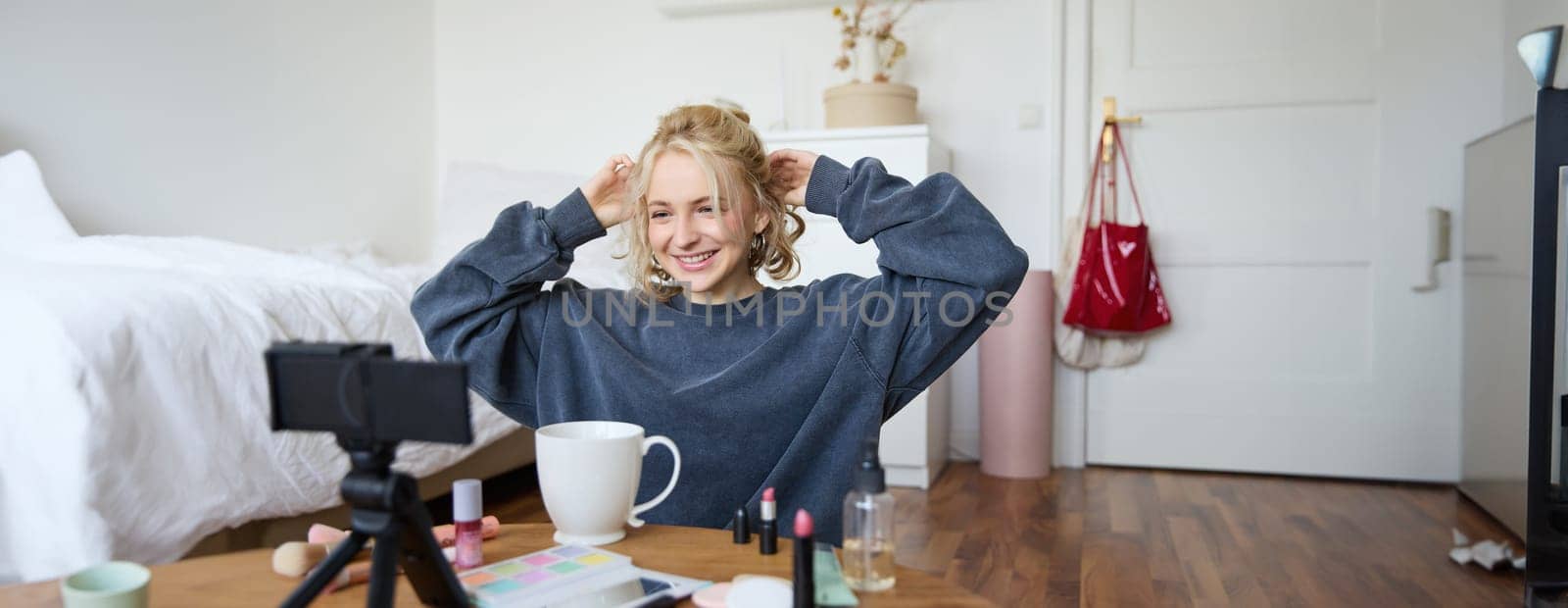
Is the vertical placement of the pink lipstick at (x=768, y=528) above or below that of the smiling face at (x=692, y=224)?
below

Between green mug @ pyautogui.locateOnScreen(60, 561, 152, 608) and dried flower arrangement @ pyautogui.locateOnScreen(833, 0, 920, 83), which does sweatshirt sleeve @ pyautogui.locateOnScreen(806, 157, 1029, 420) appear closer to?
green mug @ pyautogui.locateOnScreen(60, 561, 152, 608)

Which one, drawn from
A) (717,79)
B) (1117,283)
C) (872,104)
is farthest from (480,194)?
(1117,283)

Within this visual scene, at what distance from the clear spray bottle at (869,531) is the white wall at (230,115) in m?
2.43

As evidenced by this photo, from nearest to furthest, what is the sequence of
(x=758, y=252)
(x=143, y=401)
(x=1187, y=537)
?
(x=758, y=252) → (x=143, y=401) → (x=1187, y=537)

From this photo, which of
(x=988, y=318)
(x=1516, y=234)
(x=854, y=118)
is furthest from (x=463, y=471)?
(x=1516, y=234)

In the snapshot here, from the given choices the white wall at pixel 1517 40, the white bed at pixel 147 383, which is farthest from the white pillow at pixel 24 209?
the white wall at pixel 1517 40

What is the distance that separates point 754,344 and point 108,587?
0.65 meters

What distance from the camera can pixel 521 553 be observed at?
69 centimetres

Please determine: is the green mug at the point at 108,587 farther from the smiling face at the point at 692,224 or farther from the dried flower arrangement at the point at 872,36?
the dried flower arrangement at the point at 872,36

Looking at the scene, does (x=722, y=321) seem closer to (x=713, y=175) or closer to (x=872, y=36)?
(x=713, y=175)

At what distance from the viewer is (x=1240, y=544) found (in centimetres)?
225

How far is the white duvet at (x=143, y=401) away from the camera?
1.33 m

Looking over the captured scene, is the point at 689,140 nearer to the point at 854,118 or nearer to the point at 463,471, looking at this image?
the point at 463,471

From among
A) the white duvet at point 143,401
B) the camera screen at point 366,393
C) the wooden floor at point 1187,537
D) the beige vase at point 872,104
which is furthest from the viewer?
the beige vase at point 872,104
